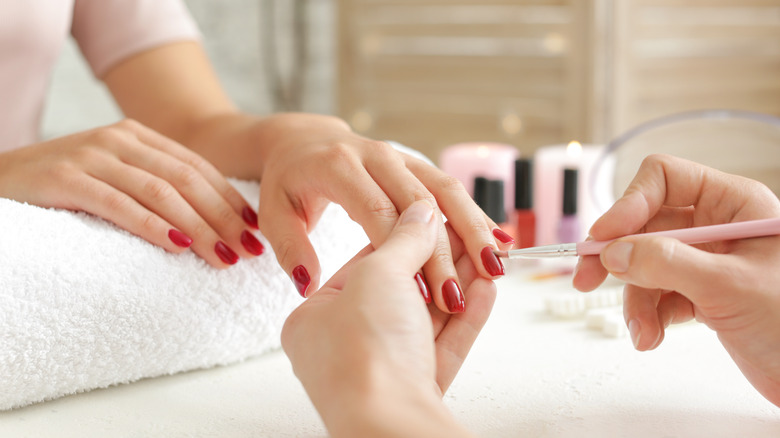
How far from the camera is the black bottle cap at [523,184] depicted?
0.97 metres

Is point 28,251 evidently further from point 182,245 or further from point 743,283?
point 743,283

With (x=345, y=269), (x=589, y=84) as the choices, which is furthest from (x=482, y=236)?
(x=589, y=84)

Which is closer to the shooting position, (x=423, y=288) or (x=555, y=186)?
(x=423, y=288)

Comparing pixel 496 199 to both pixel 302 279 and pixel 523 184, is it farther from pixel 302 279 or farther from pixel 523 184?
pixel 302 279

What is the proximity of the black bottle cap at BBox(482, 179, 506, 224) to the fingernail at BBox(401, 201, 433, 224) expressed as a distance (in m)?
0.44

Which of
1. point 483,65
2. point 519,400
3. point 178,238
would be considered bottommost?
point 483,65

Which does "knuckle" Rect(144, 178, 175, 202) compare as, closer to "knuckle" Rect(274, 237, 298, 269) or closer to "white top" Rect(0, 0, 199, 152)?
"knuckle" Rect(274, 237, 298, 269)

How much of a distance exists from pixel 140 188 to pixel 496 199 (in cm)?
47

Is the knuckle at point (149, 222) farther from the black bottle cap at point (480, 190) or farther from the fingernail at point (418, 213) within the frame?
the black bottle cap at point (480, 190)

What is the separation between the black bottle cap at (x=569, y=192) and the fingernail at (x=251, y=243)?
18.5 inches

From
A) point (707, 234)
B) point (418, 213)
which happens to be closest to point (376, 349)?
point (418, 213)

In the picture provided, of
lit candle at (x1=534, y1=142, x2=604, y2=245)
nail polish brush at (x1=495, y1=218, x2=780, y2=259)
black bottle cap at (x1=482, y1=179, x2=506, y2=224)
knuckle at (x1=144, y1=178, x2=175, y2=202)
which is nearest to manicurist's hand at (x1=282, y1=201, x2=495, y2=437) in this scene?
nail polish brush at (x1=495, y1=218, x2=780, y2=259)

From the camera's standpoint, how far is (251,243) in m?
0.62

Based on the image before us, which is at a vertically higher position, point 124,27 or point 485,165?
point 124,27
